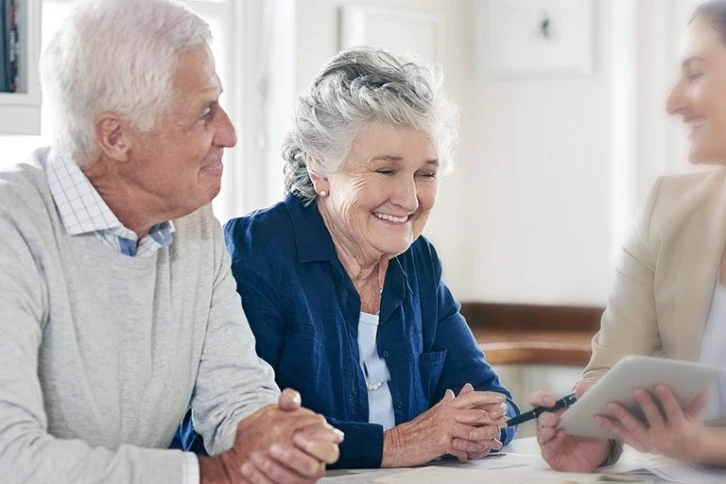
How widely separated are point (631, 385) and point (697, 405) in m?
0.17

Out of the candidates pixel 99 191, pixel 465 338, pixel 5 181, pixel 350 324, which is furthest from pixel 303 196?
pixel 5 181

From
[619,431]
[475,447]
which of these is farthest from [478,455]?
[619,431]

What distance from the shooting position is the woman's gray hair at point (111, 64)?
5.17ft

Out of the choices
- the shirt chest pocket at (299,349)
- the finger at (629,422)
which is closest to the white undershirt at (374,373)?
the shirt chest pocket at (299,349)

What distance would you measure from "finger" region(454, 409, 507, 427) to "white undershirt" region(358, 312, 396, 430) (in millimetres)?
192

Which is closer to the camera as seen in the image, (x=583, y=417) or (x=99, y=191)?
(x=99, y=191)

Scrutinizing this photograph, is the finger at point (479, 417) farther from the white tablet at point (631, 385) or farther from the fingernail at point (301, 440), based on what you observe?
the fingernail at point (301, 440)

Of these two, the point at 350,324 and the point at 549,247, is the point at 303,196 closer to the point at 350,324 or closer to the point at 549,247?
the point at 350,324

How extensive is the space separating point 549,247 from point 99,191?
2.40 metres

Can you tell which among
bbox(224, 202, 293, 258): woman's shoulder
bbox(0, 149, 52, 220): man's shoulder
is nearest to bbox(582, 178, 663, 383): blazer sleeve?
bbox(224, 202, 293, 258): woman's shoulder

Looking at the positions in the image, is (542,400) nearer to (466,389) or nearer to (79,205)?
(466,389)

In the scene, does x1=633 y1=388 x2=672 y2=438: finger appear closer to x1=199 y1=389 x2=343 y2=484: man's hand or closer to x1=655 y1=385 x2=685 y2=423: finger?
x1=655 y1=385 x2=685 y2=423: finger

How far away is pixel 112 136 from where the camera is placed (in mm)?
1634

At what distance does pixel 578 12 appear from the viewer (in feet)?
12.1
